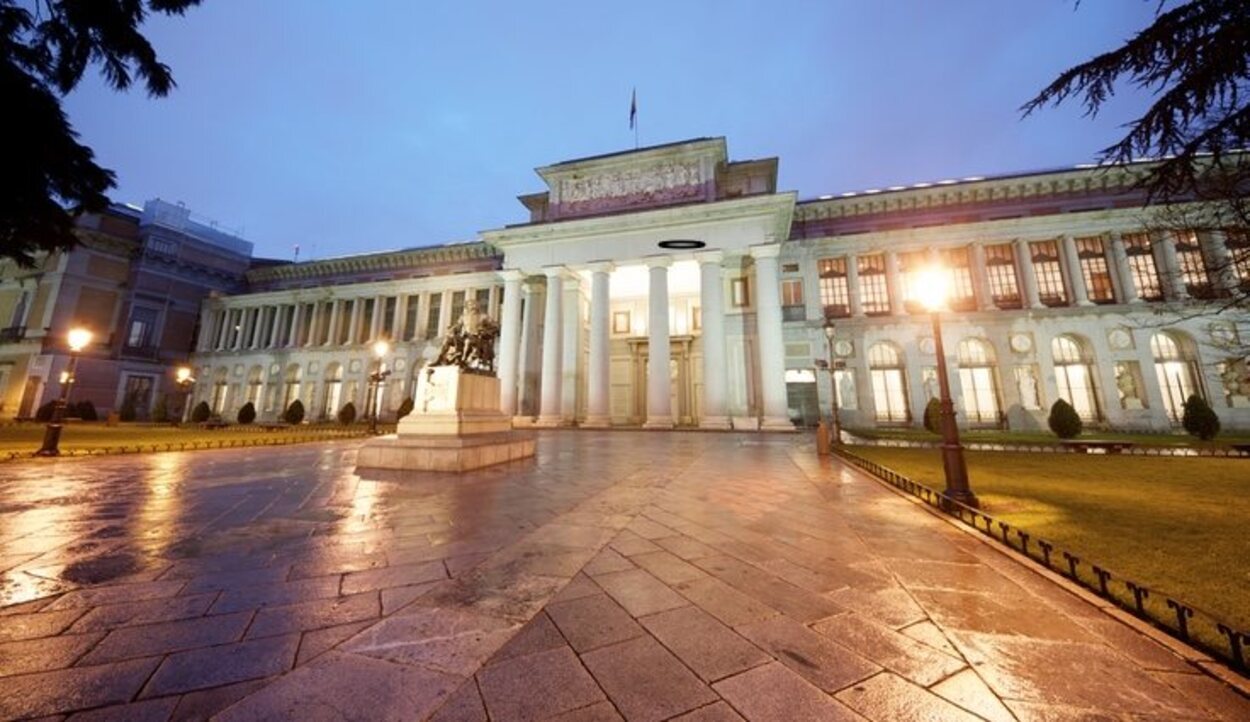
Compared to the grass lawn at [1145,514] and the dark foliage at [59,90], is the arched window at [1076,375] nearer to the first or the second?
the grass lawn at [1145,514]

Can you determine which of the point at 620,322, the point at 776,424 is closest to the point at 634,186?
the point at 620,322

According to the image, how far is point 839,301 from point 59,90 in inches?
1151

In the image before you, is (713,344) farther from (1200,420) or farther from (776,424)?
(1200,420)

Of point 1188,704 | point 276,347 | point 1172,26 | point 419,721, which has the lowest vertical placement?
point 1188,704

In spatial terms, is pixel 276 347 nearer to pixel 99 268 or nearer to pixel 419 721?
pixel 99 268

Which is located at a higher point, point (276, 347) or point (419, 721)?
point (276, 347)

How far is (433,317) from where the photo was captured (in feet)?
110

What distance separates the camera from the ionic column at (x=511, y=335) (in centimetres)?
2320

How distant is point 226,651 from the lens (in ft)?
6.14

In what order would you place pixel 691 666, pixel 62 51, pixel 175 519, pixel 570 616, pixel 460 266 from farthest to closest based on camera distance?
pixel 460 266 → pixel 62 51 → pixel 175 519 → pixel 570 616 → pixel 691 666

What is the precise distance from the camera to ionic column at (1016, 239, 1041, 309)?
75.7 ft

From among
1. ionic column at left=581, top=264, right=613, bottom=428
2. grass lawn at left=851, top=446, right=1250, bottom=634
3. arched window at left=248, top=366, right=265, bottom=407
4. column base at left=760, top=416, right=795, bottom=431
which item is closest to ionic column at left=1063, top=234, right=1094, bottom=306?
grass lawn at left=851, top=446, right=1250, bottom=634

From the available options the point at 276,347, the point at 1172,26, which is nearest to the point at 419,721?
the point at 1172,26

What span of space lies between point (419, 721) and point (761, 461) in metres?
8.50
